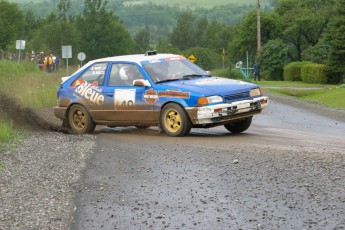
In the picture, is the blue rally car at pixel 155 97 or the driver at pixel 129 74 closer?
the blue rally car at pixel 155 97

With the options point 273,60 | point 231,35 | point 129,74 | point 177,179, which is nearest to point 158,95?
point 129,74

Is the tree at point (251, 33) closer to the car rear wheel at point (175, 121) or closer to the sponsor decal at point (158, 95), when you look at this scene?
the sponsor decal at point (158, 95)

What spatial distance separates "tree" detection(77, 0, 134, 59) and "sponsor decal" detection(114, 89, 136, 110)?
11284 centimetres

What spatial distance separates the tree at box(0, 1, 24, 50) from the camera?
3971 inches

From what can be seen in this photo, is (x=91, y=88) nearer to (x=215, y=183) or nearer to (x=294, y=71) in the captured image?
(x=215, y=183)

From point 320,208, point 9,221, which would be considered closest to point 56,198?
point 9,221

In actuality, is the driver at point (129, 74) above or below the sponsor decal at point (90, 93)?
above

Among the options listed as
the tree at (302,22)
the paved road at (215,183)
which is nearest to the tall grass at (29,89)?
the paved road at (215,183)

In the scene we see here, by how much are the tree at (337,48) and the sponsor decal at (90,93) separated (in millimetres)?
41812

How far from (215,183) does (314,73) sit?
50.7 m

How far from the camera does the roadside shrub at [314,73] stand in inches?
2277

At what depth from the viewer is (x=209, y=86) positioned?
47.6 ft

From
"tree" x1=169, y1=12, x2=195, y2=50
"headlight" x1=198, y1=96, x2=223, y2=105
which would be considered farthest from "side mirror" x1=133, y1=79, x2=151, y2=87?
"tree" x1=169, y1=12, x2=195, y2=50

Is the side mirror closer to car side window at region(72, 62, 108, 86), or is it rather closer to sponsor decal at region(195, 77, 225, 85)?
sponsor decal at region(195, 77, 225, 85)
